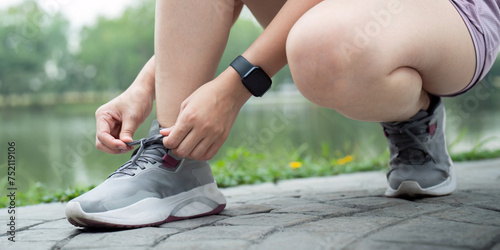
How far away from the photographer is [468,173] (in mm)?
1801

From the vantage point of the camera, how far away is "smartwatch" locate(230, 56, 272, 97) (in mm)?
979

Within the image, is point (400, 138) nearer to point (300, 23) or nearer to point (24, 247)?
point (300, 23)

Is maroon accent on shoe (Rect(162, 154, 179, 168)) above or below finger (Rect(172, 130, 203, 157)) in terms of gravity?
below

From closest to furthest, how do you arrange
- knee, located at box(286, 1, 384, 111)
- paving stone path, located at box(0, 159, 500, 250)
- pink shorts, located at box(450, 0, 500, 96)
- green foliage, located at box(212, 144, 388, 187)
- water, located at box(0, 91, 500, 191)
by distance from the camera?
paving stone path, located at box(0, 159, 500, 250) < knee, located at box(286, 1, 384, 111) < pink shorts, located at box(450, 0, 500, 96) < green foliage, located at box(212, 144, 388, 187) < water, located at box(0, 91, 500, 191)

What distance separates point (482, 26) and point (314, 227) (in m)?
0.58

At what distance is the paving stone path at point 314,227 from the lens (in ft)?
2.58

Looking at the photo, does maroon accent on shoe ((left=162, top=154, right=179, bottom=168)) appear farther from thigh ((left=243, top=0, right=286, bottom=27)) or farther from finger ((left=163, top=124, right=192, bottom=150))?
thigh ((left=243, top=0, right=286, bottom=27))

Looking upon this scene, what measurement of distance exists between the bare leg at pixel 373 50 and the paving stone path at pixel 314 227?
250 millimetres

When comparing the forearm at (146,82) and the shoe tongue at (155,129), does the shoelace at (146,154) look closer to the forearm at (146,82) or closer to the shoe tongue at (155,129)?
the shoe tongue at (155,129)

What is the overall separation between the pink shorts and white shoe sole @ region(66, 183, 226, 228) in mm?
692

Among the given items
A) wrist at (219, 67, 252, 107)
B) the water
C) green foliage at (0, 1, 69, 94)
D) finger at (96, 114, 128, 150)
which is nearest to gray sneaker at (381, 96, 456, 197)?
wrist at (219, 67, 252, 107)

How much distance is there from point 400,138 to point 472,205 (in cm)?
27

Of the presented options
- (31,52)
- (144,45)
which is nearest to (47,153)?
(31,52)

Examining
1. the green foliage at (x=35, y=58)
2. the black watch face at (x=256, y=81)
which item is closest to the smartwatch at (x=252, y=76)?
the black watch face at (x=256, y=81)
